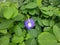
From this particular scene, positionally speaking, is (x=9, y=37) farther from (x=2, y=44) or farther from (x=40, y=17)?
(x=40, y=17)

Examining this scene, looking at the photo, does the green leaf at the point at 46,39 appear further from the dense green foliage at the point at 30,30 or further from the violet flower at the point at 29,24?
the violet flower at the point at 29,24

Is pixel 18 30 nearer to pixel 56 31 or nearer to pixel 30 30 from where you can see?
pixel 30 30

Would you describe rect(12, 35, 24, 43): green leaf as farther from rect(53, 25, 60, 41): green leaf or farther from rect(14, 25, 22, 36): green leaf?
rect(53, 25, 60, 41): green leaf

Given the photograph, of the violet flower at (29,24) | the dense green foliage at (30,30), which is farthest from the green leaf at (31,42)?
the violet flower at (29,24)

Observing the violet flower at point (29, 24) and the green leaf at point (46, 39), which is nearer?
the green leaf at point (46, 39)

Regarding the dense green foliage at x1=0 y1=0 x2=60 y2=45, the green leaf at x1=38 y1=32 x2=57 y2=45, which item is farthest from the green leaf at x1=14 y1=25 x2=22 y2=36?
the green leaf at x1=38 y1=32 x2=57 y2=45

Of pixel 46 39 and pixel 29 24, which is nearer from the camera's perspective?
pixel 46 39

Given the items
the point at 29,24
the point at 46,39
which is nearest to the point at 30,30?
the point at 29,24
